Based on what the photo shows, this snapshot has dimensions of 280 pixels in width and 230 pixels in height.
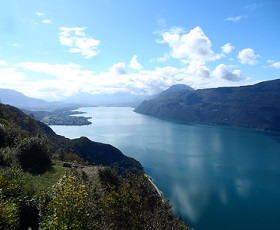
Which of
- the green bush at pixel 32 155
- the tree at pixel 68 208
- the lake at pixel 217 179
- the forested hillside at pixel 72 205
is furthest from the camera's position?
the lake at pixel 217 179

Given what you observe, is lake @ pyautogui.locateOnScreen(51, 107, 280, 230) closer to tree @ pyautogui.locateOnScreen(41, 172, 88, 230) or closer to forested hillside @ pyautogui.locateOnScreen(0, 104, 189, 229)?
forested hillside @ pyautogui.locateOnScreen(0, 104, 189, 229)

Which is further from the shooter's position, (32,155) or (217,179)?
(217,179)

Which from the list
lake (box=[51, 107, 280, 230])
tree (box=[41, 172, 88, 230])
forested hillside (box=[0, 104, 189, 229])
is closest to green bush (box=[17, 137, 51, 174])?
forested hillside (box=[0, 104, 189, 229])

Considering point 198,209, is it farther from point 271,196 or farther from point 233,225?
point 271,196

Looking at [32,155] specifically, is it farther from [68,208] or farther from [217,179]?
[217,179]

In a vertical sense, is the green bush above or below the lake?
above

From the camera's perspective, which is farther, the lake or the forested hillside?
the lake

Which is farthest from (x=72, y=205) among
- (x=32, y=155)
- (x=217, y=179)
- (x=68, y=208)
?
(x=217, y=179)

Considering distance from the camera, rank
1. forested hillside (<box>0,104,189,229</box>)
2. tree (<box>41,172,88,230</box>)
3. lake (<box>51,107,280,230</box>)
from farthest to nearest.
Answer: lake (<box>51,107,280,230</box>) < forested hillside (<box>0,104,189,229</box>) < tree (<box>41,172,88,230</box>)

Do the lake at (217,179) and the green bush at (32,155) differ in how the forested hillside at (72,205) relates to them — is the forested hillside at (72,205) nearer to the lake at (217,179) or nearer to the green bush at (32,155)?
the green bush at (32,155)

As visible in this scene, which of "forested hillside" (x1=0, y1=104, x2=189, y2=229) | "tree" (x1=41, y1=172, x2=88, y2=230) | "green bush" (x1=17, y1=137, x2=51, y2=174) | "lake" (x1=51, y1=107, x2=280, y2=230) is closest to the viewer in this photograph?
"tree" (x1=41, y1=172, x2=88, y2=230)

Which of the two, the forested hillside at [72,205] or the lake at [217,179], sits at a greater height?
the forested hillside at [72,205]

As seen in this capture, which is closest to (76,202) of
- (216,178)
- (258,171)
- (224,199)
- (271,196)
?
(224,199)

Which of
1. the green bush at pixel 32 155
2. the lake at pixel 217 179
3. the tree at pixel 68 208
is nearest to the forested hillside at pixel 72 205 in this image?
the tree at pixel 68 208
